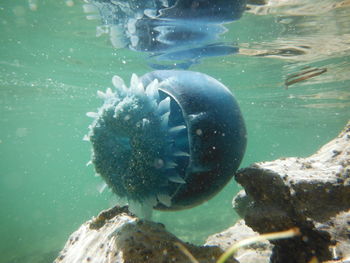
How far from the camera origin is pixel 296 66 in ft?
48.6

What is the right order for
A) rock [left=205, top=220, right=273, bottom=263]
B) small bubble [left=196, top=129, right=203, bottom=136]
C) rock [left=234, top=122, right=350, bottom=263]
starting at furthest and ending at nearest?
rock [left=205, top=220, right=273, bottom=263]
small bubble [left=196, top=129, right=203, bottom=136]
rock [left=234, top=122, right=350, bottom=263]

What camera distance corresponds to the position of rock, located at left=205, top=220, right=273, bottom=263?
10.4ft

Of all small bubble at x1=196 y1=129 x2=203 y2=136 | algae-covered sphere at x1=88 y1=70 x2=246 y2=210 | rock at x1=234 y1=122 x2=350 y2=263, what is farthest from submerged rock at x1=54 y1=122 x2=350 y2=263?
small bubble at x1=196 y1=129 x2=203 y2=136

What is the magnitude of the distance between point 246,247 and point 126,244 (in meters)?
1.91

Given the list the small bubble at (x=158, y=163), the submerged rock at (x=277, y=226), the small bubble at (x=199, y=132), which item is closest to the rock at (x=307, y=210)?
the submerged rock at (x=277, y=226)

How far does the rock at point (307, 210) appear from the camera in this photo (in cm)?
242

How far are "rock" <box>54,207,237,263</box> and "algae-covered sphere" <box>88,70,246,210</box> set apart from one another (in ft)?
0.88

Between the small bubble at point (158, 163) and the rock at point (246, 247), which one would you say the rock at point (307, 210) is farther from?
the small bubble at point (158, 163)

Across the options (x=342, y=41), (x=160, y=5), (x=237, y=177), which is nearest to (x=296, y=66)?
(x=342, y=41)

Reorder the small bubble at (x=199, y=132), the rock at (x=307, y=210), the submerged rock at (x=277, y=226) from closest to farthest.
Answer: the submerged rock at (x=277, y=226), the rock at (x=307, y=210), the small bubble at (x=199, y=132)

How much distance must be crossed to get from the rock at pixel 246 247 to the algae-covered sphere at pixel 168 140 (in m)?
→ 0.89

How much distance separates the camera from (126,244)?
2.29m

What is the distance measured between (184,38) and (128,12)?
2.34 metres

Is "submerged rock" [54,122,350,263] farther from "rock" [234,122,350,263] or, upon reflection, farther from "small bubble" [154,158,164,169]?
"small bubble" [154,158,164,169]
